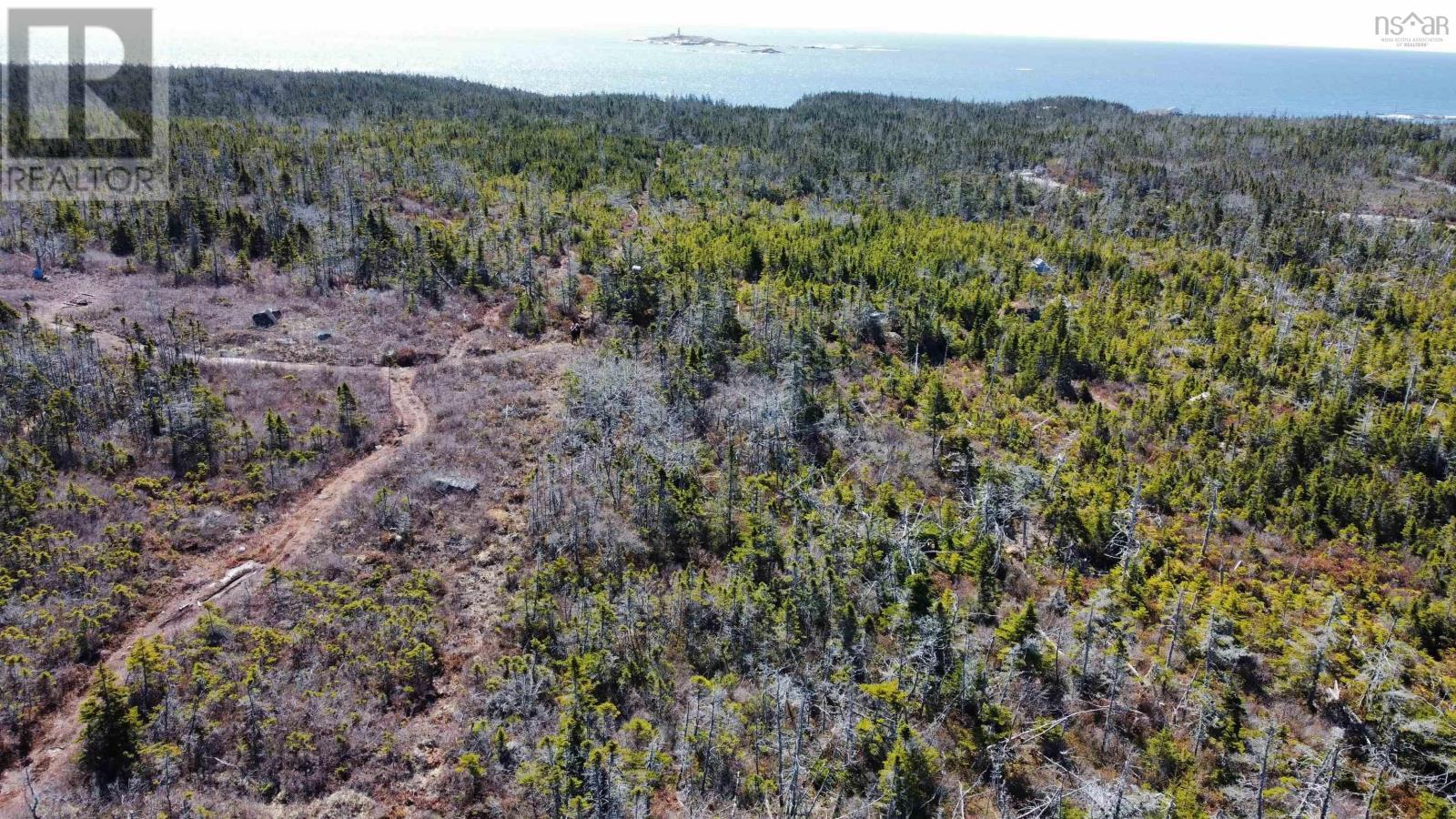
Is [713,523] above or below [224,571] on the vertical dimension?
above

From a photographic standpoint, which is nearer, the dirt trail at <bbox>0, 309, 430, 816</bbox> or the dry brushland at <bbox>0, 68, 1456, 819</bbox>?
the dirt trail at <bbox>0, 309, 430, 816</bbox>

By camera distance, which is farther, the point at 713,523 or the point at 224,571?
the point at 713,523

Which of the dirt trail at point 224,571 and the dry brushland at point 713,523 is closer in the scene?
the dirt trail at point 224,571

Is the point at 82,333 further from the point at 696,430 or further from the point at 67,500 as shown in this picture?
the point at 696,430
